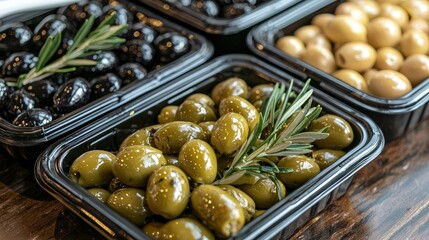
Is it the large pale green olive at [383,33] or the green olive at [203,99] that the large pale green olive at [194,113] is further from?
the large pale green olive at [383,33]

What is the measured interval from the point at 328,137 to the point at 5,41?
2.67ft

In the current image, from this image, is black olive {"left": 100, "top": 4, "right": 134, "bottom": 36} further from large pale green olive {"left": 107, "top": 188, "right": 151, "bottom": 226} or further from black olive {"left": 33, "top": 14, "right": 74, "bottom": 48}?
large pale green olive {"left": 107, "top": 188, "right": 151, "bottom": 226}

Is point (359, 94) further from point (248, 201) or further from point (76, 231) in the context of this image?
point (76, 231)

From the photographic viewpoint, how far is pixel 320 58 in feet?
5.03

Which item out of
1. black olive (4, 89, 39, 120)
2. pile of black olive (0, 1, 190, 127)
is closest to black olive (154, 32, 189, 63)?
pile of black olive (0, 1, 190, 127)

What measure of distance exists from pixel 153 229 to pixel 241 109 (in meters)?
0.32

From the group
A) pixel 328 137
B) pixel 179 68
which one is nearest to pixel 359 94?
pixel 328 137

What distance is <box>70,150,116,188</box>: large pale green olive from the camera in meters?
1.10

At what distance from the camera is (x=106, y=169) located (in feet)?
3.63

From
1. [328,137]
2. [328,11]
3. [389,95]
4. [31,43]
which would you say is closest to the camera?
[328,137]

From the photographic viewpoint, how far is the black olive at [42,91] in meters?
1.36

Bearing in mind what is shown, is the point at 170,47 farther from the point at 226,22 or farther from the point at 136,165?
the point at 136,165

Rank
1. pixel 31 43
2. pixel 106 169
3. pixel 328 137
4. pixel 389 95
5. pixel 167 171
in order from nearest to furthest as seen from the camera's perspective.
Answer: pixel 167 171 → pixel 106 169 → pixel 328 137 → pixel 389 95 → pixel 31 43

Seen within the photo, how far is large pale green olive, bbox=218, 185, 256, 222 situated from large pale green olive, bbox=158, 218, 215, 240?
75 millimetres
